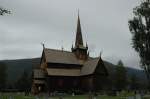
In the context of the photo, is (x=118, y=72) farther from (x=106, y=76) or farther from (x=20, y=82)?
(x=20, y=82)

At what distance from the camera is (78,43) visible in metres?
73.4

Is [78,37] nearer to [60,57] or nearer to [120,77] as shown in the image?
[60,57]

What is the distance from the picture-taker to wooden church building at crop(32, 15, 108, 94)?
62.1 meters

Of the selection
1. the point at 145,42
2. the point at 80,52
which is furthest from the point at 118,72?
the point at 145,42

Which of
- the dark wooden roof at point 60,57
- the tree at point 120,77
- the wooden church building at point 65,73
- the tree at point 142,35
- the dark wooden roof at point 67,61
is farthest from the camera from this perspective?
the tree at point 120,77

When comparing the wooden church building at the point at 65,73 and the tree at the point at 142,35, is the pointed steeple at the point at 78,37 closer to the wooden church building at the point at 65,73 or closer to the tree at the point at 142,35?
the wooden church building at the point at 65,73

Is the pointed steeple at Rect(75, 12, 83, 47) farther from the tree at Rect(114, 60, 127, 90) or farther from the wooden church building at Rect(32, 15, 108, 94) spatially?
the tree at Rect(114, 60, 127, 90)

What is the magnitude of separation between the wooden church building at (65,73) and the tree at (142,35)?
2283cm

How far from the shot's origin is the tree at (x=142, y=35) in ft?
130

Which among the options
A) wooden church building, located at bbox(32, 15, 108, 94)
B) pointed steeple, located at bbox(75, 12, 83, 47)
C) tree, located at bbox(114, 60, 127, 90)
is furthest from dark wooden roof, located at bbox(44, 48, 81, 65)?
tree, located at bbox(114, 60, 127, 90)

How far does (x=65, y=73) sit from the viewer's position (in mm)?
64438

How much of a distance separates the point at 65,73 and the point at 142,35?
93.2 ft

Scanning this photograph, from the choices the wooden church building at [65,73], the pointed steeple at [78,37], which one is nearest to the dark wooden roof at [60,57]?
the wooden church building at [65,73]

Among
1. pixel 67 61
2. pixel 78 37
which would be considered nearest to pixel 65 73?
pixel 67 61
